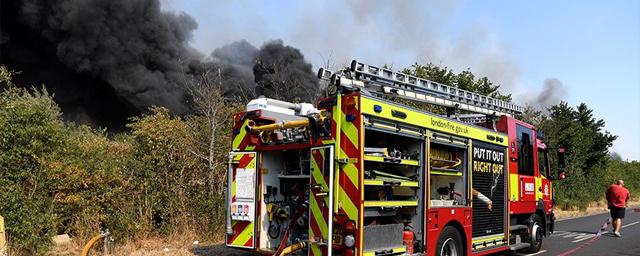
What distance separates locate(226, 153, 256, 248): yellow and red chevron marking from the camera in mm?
6941

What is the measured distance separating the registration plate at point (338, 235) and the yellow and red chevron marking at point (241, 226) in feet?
4.78

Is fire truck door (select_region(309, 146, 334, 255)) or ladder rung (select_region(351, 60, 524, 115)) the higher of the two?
ladder rung (select_region(351, 60, 524, 115))

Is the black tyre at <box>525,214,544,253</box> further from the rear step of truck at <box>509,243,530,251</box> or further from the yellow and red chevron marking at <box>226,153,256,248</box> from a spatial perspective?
the yellow and red chevron marking at <box>226,153,256,248</box>

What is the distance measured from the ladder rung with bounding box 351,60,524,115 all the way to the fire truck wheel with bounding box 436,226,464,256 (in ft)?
6.51

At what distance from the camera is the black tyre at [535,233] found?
9891 mm

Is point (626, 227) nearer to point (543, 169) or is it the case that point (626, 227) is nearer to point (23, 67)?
point (543, 169)

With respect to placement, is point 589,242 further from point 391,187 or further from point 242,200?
point 242,200

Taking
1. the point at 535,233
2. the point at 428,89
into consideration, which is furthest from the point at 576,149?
the point at 428,89

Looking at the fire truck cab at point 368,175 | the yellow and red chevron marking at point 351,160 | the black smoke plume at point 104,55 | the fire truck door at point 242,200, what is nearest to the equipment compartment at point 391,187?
the fire truck cab at point 368,175

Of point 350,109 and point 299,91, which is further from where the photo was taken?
point 299,91

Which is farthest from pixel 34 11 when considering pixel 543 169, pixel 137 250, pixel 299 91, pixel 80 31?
pixel 543 169

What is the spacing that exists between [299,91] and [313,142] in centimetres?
1115

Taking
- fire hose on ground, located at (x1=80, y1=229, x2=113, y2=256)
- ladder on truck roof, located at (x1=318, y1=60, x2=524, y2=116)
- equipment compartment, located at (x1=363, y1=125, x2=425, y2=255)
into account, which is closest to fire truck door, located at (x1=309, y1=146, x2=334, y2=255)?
equipment compartment, located at (x1=363, y1=125, x2=425, y2=255)

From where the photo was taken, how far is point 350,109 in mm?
5934
